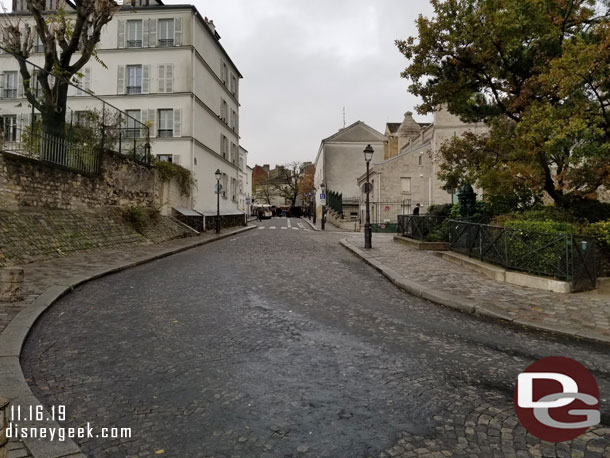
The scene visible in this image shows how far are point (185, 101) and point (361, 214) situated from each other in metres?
16.9

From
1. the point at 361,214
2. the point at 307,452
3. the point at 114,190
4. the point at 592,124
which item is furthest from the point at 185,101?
the point at 307,452

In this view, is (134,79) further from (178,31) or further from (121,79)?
(178,31)

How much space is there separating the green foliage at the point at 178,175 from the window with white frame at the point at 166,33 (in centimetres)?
884

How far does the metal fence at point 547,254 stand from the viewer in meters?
7.58

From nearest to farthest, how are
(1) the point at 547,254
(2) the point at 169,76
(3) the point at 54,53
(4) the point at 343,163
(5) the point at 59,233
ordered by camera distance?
(1) the point at 547,254 < (5) the point at 59,233 < (3) the point at 54,53 < (2) the point at 169,76 < (4) the point at 343,163

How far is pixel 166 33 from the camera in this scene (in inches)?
995

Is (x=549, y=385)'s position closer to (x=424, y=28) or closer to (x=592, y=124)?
(x=592, y=124)

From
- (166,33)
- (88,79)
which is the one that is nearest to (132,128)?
(166,33)

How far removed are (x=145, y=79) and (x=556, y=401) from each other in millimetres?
27526

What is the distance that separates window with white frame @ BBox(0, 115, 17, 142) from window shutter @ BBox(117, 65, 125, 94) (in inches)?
667

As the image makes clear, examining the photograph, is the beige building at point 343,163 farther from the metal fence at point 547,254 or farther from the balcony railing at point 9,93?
the metal fence at point 547,254

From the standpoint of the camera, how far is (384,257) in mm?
12523

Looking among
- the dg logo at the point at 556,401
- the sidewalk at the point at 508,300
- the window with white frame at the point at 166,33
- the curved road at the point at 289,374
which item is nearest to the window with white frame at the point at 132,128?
the window with white frame at the point at 166,33

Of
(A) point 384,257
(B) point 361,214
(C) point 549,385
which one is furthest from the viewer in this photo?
(B) point 361,214
